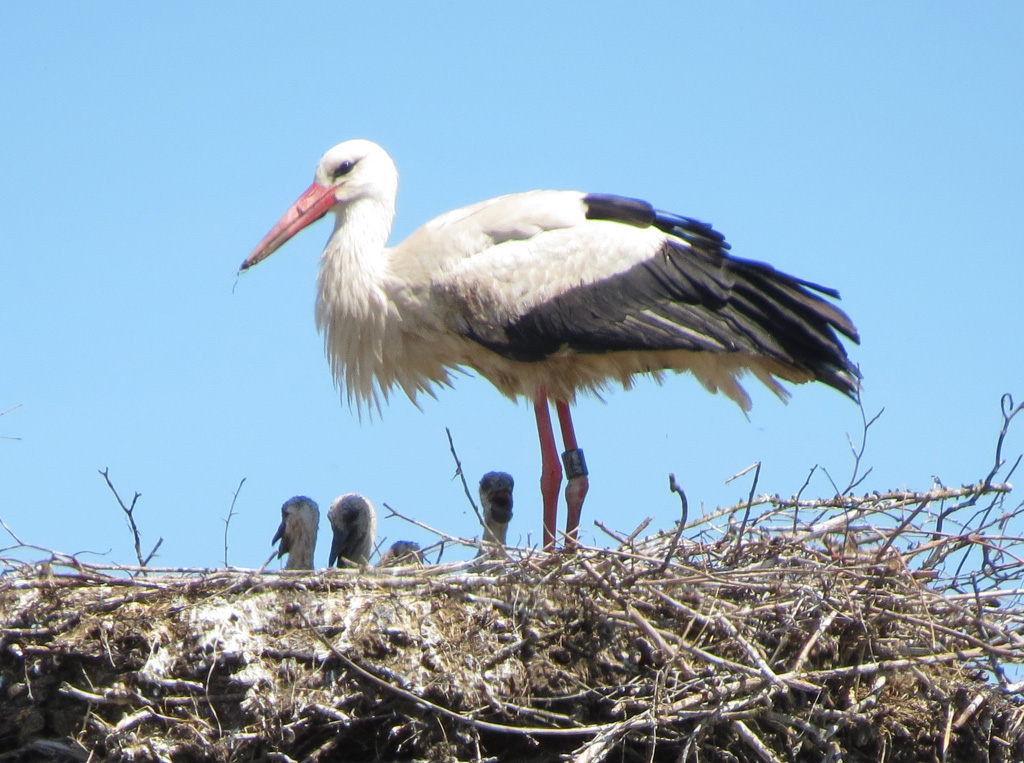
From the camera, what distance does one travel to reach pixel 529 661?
5.00 meters

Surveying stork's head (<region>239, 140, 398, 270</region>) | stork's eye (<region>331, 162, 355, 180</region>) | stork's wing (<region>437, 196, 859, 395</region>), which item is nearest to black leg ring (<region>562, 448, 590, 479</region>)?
stork's wing (<region>437, 196, 859, 395</region>)

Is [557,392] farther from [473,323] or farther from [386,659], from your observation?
[386,659]

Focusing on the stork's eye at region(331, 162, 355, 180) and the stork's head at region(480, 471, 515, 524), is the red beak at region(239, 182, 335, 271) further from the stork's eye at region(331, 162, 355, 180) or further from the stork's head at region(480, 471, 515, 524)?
the stork's head at region(480, 471, 515, 524)

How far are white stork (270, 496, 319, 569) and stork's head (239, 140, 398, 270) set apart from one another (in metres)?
1.06

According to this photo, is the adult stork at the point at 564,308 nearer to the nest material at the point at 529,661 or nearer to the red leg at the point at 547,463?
the red leg at the point at 547,463

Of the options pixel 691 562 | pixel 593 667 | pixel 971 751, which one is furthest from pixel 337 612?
pixel 971 751

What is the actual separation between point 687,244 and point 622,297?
1.27 feet

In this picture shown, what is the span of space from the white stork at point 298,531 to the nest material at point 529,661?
1.83 m

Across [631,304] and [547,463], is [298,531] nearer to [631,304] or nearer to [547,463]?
[547,463]

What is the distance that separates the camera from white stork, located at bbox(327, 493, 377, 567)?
23.4 ft

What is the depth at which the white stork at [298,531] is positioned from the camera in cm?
707

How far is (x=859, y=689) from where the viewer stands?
5023 mm

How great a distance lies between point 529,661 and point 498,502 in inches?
79.8

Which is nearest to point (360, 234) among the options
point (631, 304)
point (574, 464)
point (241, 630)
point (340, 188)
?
point (340, 188)
